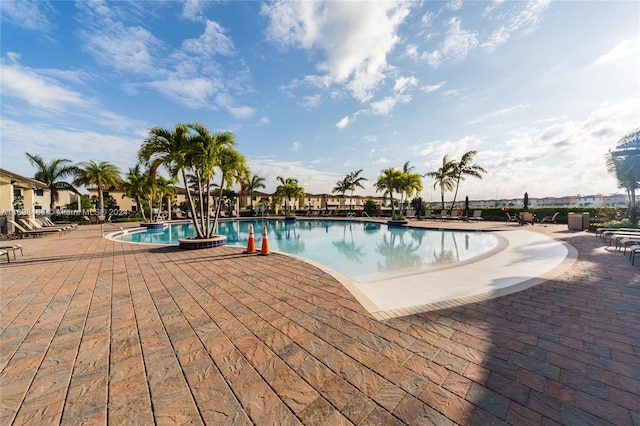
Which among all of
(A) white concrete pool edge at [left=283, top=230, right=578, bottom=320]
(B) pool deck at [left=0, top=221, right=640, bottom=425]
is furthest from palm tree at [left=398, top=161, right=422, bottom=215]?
(B) pool deck at [left=0, top=221, right=640, bottom=425]

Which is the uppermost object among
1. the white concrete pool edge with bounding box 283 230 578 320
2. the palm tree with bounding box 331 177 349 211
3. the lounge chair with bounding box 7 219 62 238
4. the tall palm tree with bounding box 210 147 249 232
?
the palm tree with bounding box 331 177 349 211

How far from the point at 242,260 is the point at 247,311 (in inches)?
149

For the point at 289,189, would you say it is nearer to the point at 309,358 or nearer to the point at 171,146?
the point at 171,146

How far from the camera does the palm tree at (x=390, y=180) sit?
21375 mm

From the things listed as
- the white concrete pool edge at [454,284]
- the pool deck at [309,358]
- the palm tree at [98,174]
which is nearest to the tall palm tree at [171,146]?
the pool deck at [309,358]

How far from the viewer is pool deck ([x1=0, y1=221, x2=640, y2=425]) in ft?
6.02

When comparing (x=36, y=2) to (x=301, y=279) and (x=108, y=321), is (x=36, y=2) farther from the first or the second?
(x=301, y=279)

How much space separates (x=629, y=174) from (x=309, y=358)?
23205 millimetres

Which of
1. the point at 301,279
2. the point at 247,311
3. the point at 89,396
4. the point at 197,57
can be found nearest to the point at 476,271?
the point at 301,279

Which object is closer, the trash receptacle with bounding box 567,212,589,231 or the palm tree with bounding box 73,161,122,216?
the trash receptacle with bounding box 567,212,589,231

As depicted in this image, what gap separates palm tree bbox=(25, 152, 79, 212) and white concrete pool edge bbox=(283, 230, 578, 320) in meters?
34.8

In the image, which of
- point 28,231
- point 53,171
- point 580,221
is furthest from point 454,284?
point 53,171

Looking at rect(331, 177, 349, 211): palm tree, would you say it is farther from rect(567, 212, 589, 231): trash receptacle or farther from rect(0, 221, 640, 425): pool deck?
rect(0, 221, 640, 425): pool deck

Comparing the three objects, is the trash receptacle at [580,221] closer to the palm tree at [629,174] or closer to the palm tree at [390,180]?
the palm tree at [629,174]
